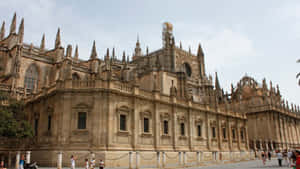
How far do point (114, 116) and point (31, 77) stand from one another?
23.1 metres

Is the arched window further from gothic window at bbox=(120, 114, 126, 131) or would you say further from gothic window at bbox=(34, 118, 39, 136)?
gothic window at bbox=(120, 114, 126, 131)

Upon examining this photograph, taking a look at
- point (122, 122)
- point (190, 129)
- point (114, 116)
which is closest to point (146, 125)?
point (122, 122)

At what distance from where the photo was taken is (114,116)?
2297 centimetres

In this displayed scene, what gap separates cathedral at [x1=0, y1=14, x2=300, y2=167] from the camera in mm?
21953

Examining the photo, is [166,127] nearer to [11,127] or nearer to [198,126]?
[198,126]

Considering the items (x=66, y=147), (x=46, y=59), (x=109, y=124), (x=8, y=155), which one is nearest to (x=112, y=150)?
(x=109, y=124)

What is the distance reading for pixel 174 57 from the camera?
5875cm

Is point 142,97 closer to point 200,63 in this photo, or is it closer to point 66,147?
point 66,147

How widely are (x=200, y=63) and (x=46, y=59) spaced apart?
3826 centimetres

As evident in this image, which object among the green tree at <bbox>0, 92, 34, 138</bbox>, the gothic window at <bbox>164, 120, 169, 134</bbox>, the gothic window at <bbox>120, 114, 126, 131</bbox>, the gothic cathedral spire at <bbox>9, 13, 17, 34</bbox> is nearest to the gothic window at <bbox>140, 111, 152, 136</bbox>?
the gothic window at <bbox>120, 114, 126, 131</bbox>

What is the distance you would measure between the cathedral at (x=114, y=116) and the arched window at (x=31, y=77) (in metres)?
0.14

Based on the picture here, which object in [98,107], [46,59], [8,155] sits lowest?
[8,155]

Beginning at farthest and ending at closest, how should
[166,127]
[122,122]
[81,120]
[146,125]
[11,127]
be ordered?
[166,127] → [146,125] → [122,122] → [81,120] → [11,127]

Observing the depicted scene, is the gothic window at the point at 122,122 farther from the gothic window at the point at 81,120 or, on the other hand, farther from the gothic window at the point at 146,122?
the gothic window at the point at 81,120
